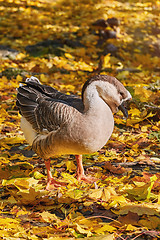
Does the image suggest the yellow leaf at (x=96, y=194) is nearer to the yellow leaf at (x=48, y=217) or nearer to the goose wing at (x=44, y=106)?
the yellow leaf at (x=48, y=217)

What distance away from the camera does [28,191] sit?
11.7 ft

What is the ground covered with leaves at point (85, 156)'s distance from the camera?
3.02 metres

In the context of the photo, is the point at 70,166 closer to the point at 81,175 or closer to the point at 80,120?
the point at 81,175

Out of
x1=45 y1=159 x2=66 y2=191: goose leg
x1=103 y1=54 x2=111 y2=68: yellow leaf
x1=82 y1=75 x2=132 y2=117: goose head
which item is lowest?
x1=45 y1=159 x2=66 y2=191: goose leg

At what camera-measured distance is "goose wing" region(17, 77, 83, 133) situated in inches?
141

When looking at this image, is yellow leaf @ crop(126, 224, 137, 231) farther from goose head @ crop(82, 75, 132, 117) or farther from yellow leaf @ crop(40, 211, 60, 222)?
goose head @ crop(82, 75, 132, 117)

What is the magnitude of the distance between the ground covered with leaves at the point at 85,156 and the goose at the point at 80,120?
35 centimetres

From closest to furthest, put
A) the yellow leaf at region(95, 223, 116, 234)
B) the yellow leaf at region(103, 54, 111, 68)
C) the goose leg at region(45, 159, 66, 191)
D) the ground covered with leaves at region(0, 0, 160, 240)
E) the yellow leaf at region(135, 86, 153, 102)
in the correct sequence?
the yellow leaf at region(95, 223, 116, 234) < the ground covered with leaves at region(0, 0, 160, 240) < the goose leg at region(45, 159, 66, 191) < the yellow leaf at region(135, 86, 153, 102) < the yellow leaf at region(103, 54, 111, 68)

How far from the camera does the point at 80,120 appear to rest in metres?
3.43

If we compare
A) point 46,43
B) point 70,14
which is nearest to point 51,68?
point 46,43

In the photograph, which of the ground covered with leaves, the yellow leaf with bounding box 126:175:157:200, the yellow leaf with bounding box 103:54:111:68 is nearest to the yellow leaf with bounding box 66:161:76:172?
the ground covered with leaves

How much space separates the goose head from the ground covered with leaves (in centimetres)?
78

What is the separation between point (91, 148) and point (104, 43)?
7.07 metres

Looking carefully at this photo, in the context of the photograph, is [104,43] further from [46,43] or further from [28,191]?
[28,191]
